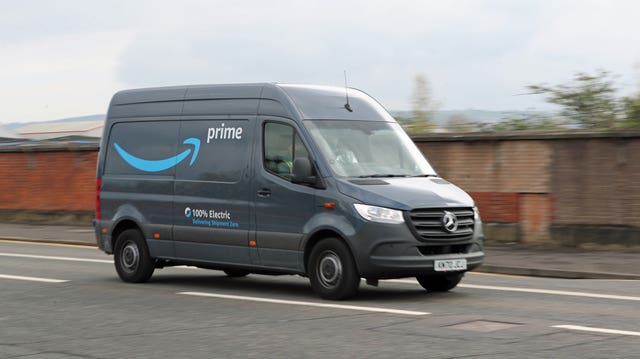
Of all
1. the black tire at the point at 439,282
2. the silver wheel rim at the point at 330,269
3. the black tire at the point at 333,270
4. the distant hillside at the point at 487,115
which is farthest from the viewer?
the distant hillside at the point at 487,115

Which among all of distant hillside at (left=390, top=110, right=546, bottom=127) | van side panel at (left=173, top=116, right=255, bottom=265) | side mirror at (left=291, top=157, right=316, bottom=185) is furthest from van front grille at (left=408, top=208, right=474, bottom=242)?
distant hillside at (left=390, top=110, right=546, bottom=127)

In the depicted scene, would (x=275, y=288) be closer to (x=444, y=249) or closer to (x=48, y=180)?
(x=444, y=249)

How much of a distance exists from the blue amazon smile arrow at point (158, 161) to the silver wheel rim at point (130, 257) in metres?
1.02

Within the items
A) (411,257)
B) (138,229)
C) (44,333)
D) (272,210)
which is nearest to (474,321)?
(411,257)

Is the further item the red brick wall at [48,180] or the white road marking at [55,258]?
the red brick wall at [48,180]

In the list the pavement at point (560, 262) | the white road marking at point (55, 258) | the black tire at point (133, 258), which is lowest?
the pavement at point (560, 262)

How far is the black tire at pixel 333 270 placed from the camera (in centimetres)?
1145

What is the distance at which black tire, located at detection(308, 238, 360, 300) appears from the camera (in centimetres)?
1145

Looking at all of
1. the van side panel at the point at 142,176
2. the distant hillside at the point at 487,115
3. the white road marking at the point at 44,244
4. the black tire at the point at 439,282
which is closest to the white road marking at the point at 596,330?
the black tire at the point at 439,282

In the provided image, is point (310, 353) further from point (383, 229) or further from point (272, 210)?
point (272, 210)

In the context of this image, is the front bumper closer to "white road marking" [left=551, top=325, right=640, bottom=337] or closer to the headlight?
the headlight

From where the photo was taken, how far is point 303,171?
38.5 ft

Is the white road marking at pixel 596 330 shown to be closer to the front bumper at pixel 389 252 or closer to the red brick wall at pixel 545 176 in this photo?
the front bumper at pixel 389 252

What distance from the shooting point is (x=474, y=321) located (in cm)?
997
